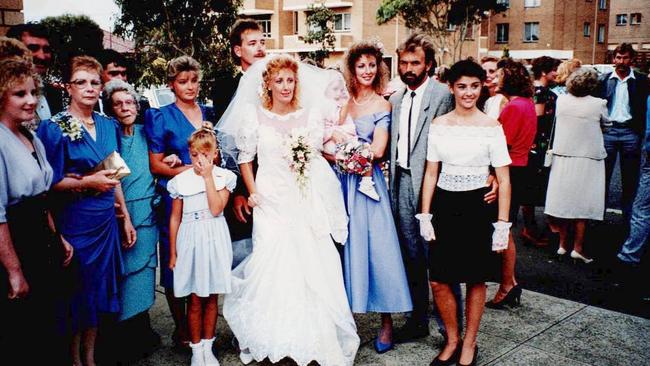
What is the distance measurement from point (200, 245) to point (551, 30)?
160ft

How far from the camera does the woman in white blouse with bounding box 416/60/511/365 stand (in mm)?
3936

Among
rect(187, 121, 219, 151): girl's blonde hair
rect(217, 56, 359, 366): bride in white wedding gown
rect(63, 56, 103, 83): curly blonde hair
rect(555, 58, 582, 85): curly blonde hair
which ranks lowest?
rect(217, 56, 359, 366): bride in white wedding gown

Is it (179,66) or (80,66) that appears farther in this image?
(179,66)

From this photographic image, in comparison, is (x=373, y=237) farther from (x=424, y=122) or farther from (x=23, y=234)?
(x=23, y=234)

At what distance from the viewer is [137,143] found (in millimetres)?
4262

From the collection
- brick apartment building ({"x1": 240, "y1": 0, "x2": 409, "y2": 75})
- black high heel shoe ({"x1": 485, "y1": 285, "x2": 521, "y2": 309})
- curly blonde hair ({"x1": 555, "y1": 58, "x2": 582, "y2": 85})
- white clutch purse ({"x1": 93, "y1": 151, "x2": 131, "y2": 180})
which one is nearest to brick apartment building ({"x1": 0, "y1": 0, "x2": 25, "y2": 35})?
white clutch purse ({"x1": 93, "y1": 151, "x2": 131, "y2": 180})

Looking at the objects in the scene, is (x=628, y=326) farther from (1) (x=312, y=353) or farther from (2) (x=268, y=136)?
(2) (x=268, y=136)

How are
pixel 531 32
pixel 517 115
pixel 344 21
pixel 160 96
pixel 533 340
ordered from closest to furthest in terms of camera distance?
1. pixel 533 340
2. pixel 517 115
3. pixel 160 96
4. pixel 344 21
5. pixel 531 32

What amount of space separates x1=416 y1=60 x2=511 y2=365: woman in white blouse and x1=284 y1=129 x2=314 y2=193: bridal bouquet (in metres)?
0.92

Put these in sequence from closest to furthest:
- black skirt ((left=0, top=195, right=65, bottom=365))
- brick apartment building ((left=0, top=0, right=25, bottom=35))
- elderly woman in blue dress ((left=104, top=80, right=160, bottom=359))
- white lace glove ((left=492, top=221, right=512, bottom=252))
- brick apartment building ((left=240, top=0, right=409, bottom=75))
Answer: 1. black skirt ((left=0, top=195, right=65, bottom=365))
2. white lace glove ((left=492, top=221, right=512, bottom=252))
3. elderly woman in blue dress ((left=104, top=80, right=160, bottom=359))
4. brick apartment building ((left=0, top=0, right=25, bottom=35))
5. brick apartment building ((left=240, top=0, right=409, bottom=75))

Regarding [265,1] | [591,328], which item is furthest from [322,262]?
[265,1]

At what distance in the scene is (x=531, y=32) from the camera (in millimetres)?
47969

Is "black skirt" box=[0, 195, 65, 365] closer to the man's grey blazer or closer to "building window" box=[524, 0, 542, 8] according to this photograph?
the man's grey blazer

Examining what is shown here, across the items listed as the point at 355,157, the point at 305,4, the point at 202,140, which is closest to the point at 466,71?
the point at 355,157
